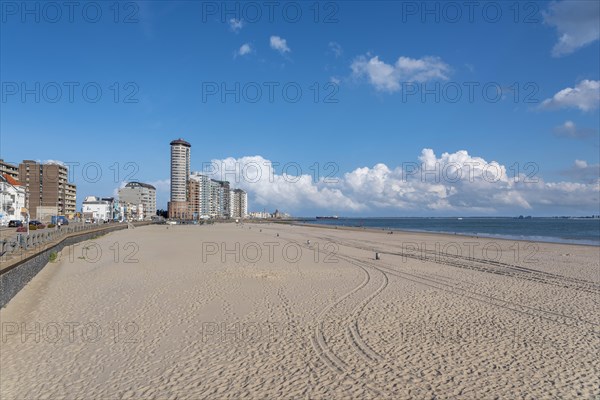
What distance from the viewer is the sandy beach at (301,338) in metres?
6.54

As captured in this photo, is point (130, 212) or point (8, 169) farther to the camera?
point (130, 212)

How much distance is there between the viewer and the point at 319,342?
859cm

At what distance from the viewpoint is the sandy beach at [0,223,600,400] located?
6.54 m

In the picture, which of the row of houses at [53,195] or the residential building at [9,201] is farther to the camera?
the row of houses at [53,195]

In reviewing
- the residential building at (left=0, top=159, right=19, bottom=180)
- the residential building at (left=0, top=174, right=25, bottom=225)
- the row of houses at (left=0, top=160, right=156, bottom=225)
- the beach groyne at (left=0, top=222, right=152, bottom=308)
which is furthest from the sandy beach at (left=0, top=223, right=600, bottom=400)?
the residential building at (left=0, top=159, right=19, bottom=180)

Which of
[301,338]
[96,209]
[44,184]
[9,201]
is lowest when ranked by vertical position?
[301,338]

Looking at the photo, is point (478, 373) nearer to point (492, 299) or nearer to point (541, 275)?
point (492, 299)

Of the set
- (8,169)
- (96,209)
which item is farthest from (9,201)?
(96,209)

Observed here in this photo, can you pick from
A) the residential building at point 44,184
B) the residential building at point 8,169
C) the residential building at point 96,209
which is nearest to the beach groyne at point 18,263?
the residential building at point 8,169

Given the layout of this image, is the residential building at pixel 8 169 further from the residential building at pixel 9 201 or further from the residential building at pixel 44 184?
the residential building at pixel 9 201

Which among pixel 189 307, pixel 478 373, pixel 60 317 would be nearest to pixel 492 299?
pixel 478 373

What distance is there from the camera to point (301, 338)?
29.2 feet

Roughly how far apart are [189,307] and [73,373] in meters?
4.77

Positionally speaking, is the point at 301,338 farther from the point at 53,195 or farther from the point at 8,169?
the point at 53,195
